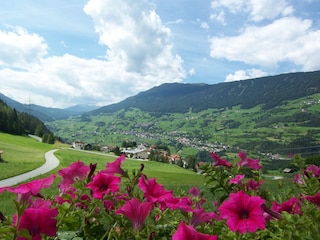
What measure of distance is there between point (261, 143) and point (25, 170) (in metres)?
148

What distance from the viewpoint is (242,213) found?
62.0 inches

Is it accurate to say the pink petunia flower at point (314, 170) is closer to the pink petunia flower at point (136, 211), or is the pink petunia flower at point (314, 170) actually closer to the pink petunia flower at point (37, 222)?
the pink petunia flower at point (136, 211)

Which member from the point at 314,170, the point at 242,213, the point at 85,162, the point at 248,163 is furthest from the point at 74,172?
the point at 85,162

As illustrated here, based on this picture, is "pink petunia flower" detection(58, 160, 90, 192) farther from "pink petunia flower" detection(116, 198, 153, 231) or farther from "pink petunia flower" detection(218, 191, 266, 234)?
"pink petunia flower" detection(218, 191, 266, 234)

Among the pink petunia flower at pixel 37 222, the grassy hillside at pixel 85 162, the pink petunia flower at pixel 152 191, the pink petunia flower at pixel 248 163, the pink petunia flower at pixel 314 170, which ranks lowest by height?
the grassy hillside at pixel 85 162

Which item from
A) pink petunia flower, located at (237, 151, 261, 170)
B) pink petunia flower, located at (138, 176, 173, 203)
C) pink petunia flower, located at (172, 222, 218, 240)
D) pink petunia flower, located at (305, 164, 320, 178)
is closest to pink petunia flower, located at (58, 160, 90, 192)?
pink petunia flower, located at (138, 176, 173, 203)

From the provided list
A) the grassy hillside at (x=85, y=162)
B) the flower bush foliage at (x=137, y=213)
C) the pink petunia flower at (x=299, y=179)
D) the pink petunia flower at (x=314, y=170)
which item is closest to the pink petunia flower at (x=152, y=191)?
the flower bush foliage at (x=137, y=213)

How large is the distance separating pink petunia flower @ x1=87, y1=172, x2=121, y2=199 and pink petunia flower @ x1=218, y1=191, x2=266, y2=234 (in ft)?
2.04

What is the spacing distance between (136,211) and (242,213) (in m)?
0.51

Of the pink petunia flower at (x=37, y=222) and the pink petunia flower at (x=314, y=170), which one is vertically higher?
the pink petunia flower at (x=314, y=170)

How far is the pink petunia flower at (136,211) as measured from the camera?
155cm

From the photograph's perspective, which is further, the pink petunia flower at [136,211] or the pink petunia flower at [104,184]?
the pink petunia flower at [104,184]

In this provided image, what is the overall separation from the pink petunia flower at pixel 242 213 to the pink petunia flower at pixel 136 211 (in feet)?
1.16

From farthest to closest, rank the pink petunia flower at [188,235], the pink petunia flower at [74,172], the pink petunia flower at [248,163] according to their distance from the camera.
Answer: the pink petunia flower at [248,163] → the pink petunia flower at [74,172] → the pink petunia flower at [188,235]
